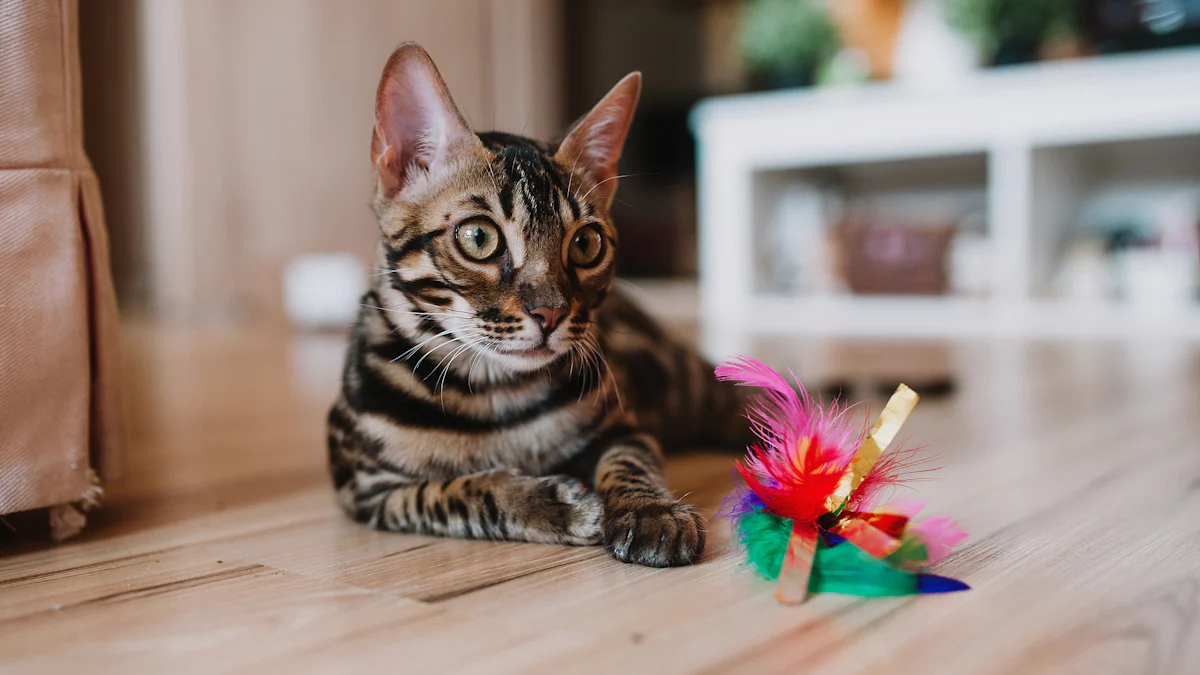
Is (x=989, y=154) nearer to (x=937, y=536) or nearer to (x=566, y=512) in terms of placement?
(x=937, y=536)

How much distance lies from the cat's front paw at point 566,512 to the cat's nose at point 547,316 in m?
0.15

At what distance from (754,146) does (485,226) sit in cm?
300

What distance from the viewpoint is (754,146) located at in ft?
12.4

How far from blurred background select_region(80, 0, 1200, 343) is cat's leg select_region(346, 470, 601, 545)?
2.63 m

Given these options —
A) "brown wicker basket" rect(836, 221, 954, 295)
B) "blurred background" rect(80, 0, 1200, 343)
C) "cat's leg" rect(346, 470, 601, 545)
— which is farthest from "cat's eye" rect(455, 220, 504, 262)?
"brown wicker basket" rect(836, 221, 954, 295)

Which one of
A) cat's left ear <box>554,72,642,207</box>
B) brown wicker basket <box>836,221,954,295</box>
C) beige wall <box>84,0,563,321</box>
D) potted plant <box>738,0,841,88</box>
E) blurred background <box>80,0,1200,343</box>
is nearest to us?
cat's left ear <box>554,72,642,207</box>

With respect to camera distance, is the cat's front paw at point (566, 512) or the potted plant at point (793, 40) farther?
the potted plant at point (793, 40)

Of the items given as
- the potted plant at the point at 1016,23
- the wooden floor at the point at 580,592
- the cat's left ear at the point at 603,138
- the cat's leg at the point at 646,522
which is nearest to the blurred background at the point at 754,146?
the potted plant at the point at 1016,23

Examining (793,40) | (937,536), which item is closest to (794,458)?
(937,536)

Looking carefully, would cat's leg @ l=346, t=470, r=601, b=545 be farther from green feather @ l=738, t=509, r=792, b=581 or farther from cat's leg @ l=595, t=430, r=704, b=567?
green feather @ l=738, t=509, r=792, b=581

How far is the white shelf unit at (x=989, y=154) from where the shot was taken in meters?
3.07

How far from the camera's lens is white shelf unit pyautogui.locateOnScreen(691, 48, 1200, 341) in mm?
3070

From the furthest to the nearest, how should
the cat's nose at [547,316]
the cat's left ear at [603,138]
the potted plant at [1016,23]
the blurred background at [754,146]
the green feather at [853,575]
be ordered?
1. the potted plant at [1016,23]
2. the blurred background at [754,146]
3. the cat's left ear at [603,138]
4. the cat's nose at [547,316]
5. the green feather at [853,575]

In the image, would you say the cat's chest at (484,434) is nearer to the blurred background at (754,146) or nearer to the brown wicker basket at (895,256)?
the blurred background at (754,146)
